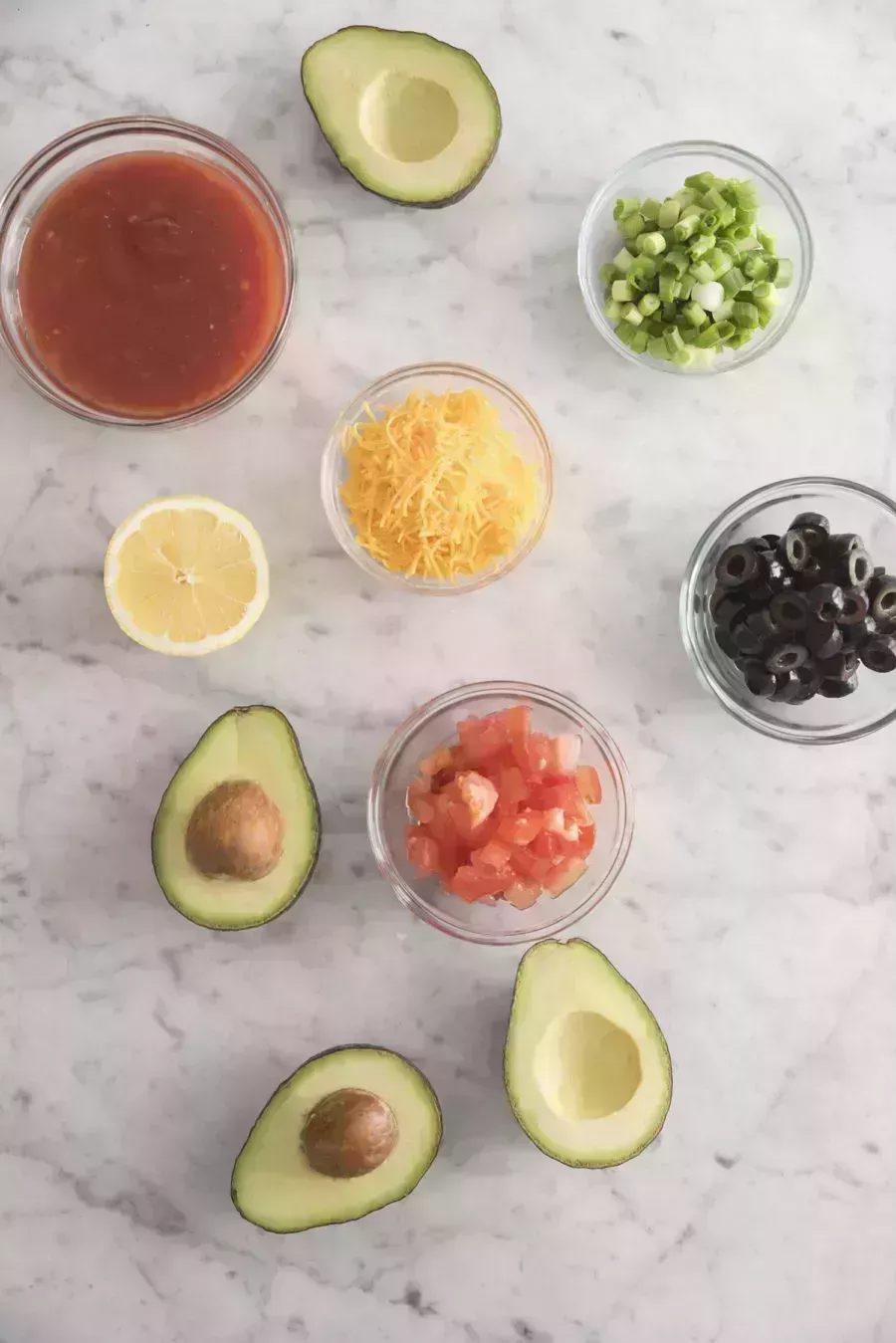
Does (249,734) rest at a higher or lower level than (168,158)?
lower

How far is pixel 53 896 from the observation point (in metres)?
1.73

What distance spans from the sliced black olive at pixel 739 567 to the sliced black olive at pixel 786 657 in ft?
0.37

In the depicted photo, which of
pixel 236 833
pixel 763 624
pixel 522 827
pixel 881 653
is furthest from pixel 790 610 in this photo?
pixel 236 833

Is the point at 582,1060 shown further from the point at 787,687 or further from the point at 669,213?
the point at 669,213

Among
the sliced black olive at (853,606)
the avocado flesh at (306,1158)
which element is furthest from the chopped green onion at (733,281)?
the avocado flesh at (306,1158)

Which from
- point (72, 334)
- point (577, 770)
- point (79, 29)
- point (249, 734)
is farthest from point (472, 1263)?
point (79, 29)

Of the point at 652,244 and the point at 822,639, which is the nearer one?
the point at 822,639

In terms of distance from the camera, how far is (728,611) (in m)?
1.59

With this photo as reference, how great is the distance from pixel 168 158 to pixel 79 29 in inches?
12.8

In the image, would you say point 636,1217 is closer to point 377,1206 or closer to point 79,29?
point 377,1206

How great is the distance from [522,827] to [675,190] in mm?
1110

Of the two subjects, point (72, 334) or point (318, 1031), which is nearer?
point (72, 334)

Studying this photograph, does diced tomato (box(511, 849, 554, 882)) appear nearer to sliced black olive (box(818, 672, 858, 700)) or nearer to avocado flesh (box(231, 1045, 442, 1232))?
avocado flesh (box(231, 1045, 442, 1232))

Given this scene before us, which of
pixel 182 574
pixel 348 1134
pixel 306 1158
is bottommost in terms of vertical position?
pixel 306 1158
